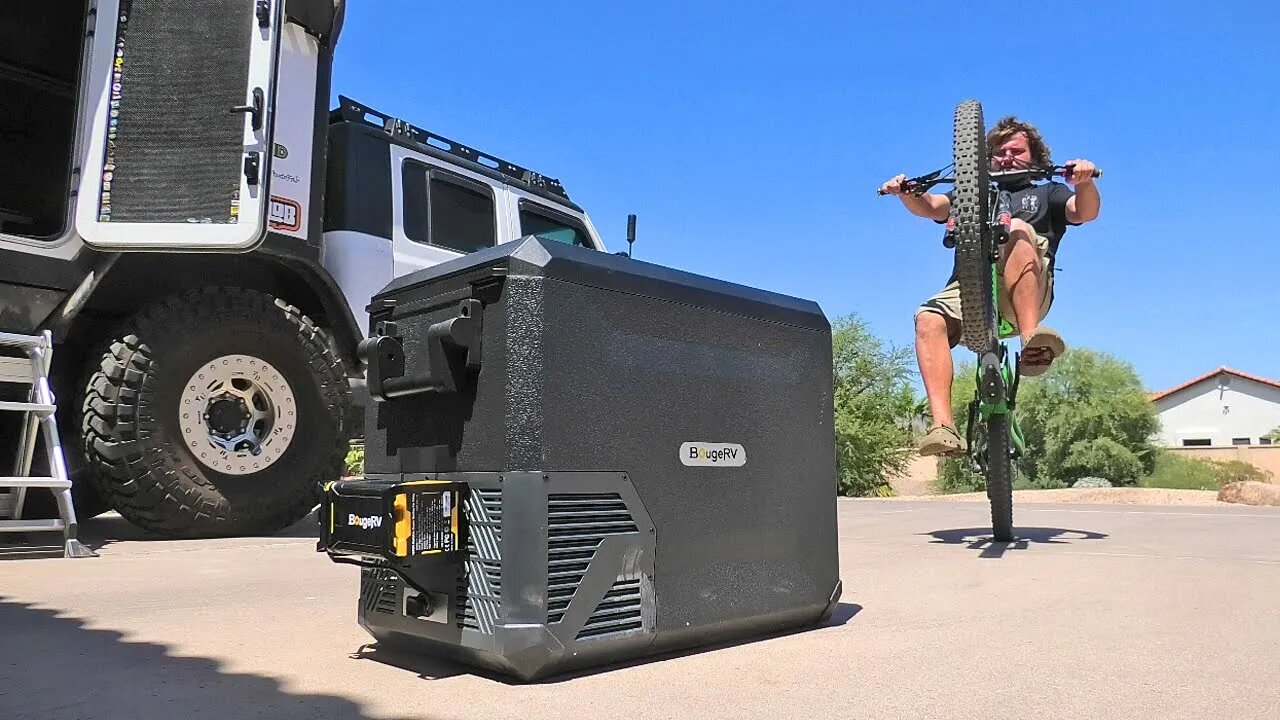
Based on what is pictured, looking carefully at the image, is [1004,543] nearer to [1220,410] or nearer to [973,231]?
[973,231]

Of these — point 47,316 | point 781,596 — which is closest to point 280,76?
point 47,316

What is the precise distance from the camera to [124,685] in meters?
2.18

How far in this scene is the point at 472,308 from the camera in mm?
2301

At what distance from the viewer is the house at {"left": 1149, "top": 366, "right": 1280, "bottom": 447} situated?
4200 cm

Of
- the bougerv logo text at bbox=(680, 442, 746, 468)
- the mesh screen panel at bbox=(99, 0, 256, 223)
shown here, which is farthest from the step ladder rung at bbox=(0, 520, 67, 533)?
the bougerv logo text at bbox=(680, 442, 746, 468)

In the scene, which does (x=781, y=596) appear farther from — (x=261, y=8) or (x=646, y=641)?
(x=261, y=8)

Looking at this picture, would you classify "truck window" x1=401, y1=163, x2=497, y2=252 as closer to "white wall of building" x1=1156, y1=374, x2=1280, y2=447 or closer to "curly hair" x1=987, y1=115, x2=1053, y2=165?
"curly hair" x1=987, y1=115, x2=1053, y2=165

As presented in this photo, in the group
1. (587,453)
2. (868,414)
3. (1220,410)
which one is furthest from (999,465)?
(1220,410)

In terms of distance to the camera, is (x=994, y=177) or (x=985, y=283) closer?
(x=985, y=283)

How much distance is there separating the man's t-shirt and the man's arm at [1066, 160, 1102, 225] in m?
0.07

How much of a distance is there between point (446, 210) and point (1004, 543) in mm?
4188

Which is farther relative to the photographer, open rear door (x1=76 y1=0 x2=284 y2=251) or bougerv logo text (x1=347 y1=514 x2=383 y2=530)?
open rear door (x1=76 y1=0 x2=284 y2=251)

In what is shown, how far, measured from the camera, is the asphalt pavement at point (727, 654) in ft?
6.70

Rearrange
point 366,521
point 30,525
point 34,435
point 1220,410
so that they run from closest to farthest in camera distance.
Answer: point 366,521, point 30,525, point 34,435, point 1220,410
